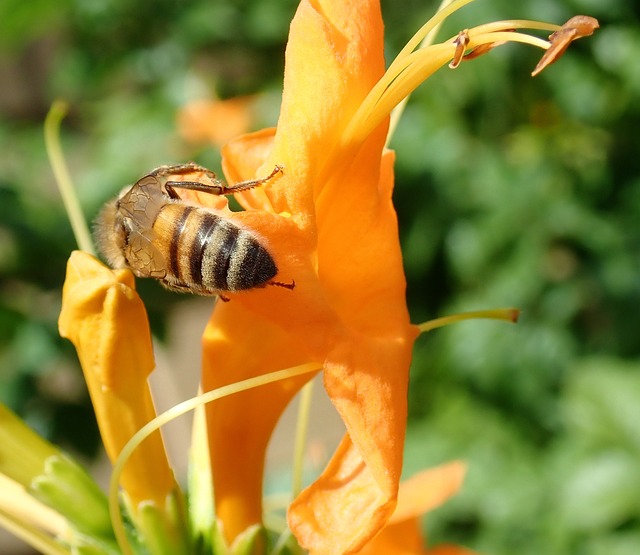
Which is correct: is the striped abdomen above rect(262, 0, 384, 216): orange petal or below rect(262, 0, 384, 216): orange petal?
below

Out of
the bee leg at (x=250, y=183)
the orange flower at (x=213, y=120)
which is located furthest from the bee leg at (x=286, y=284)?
the orange flower at (x=213, y=120)

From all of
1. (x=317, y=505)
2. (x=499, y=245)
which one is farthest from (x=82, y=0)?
(x=317, y=505)

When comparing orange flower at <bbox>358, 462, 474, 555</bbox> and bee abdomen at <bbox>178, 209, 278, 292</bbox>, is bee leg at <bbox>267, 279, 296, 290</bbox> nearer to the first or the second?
bee abdomen at <bbox>178, 209, 278, 292</bbox>

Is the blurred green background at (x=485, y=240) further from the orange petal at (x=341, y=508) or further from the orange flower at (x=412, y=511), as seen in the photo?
the orange petal at (x=341, y=508)

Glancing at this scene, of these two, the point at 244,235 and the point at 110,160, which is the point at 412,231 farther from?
the point at 244,235

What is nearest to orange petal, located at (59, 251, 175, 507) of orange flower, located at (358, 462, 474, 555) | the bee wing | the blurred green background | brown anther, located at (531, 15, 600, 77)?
the bee wing

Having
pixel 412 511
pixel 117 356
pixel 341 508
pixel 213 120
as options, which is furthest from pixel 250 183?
pixel 213 120
